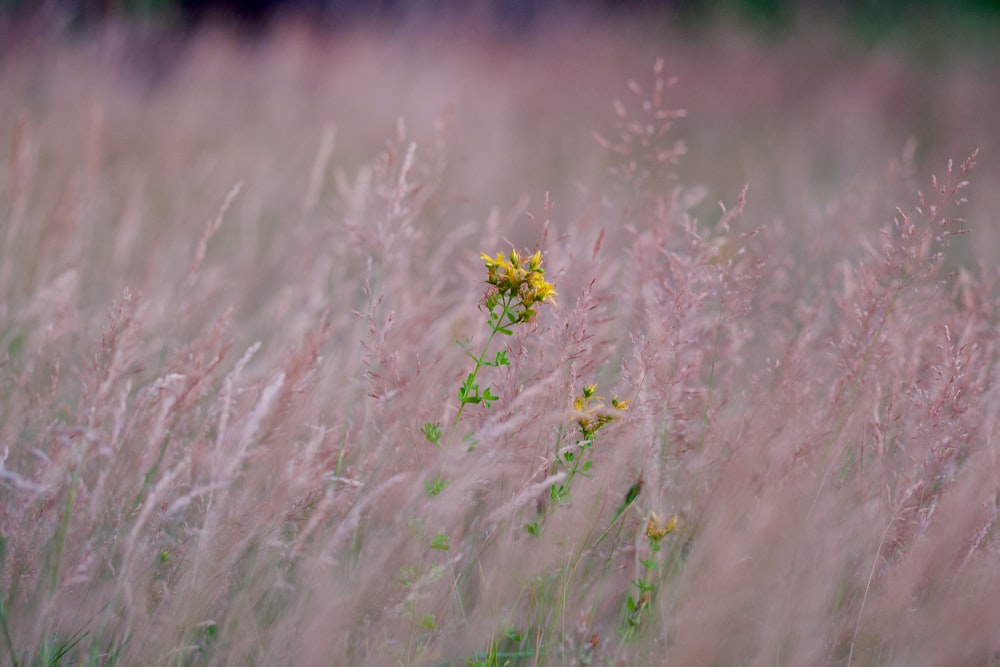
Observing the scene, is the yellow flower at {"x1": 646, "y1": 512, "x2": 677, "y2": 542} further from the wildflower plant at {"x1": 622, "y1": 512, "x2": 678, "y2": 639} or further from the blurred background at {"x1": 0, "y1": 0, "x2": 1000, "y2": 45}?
the blurred background at {"x1": 0, "y1": 0, "x2": 1000, "y2": 45}

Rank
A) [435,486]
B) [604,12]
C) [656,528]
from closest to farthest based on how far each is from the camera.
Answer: [435,486], [656,528], [604,12]

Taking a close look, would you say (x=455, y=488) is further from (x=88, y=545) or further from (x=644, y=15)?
(x=644, y=15)

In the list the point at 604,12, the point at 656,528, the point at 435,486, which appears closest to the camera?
the point at 435,486

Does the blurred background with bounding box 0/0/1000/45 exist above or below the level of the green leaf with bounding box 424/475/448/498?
above

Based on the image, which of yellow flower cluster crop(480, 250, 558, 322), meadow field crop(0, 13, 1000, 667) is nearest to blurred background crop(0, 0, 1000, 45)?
meadow field crop(0, 13, 1000, 667)

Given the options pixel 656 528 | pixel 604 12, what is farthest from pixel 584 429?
pixel 604 12

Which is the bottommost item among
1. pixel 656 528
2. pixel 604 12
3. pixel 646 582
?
pixel 646 582

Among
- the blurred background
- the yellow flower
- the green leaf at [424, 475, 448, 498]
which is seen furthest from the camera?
the blurred background

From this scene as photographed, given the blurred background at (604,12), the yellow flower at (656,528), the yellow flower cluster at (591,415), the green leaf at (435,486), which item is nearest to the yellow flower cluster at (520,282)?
the yellow flower cluster at (591,415)

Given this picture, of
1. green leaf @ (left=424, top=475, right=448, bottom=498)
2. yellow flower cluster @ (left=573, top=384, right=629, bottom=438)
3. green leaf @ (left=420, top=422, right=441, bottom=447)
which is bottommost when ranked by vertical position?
green leaf @ (left=424, top=475, right=448, bottom=498)

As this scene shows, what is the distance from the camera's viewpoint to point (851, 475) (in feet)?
4.91

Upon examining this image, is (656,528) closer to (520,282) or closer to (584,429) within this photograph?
(584,429)

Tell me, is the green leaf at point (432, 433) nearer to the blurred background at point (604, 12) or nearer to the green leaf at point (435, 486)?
the green leaf at point (435, 486)

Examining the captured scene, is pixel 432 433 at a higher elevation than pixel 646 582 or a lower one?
higher
